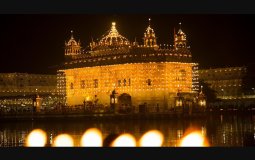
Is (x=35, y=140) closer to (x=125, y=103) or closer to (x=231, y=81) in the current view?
(x=125, y=103)

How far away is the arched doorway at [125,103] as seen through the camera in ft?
85.9

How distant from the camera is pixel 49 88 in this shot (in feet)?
112

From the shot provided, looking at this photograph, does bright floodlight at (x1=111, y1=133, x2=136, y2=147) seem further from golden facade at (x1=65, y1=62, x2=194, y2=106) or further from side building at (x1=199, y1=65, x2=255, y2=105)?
side building at (x1=199, y1=65, x2=255, y2=105)

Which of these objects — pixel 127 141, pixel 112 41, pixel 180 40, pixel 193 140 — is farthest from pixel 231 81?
pixel 127 141

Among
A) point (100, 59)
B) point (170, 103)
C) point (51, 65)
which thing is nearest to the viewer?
point (170, 103)

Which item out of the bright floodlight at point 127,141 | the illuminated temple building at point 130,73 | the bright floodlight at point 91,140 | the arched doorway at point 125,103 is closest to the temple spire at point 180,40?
the illuminated temple building at point 130,73

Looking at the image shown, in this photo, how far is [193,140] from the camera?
13.3m

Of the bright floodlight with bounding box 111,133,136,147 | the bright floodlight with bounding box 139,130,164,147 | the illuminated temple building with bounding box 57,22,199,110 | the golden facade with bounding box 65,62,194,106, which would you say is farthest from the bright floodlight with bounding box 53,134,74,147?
the golden facade with bounding box 65,62,194,106

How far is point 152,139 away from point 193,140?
991 mm

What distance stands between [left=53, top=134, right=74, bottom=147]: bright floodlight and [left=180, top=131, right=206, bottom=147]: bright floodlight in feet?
7.42

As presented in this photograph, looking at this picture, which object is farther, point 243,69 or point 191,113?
point 243,69

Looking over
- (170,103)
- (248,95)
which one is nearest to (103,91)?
(170,103)
